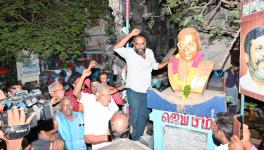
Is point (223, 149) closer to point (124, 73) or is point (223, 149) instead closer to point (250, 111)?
point (124, 73)

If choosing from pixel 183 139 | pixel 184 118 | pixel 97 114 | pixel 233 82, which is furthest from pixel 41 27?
pixel 233 82

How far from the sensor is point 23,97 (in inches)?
126

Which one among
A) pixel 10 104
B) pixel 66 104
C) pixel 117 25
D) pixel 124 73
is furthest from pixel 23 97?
pixel 117 25

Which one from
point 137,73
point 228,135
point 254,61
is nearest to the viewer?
point 228,135

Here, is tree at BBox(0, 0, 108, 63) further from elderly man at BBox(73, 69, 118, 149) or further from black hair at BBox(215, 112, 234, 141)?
black hair at BBox(215, 112, 234, 141)

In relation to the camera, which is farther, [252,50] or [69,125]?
[69,125]

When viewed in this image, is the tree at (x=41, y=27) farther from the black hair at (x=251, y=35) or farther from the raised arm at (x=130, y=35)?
the black hair at (x=251, y=35)

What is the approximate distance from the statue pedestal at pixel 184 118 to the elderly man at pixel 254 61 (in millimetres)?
509

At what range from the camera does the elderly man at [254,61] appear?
3.78m

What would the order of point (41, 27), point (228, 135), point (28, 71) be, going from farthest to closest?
1. point (28, 71)
2. point (41, 27)
3. point (228, 135)

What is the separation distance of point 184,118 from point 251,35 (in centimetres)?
168

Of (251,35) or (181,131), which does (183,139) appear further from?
(251,35)

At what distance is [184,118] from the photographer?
478cm

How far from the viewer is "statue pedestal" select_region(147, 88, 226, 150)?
4496mm
